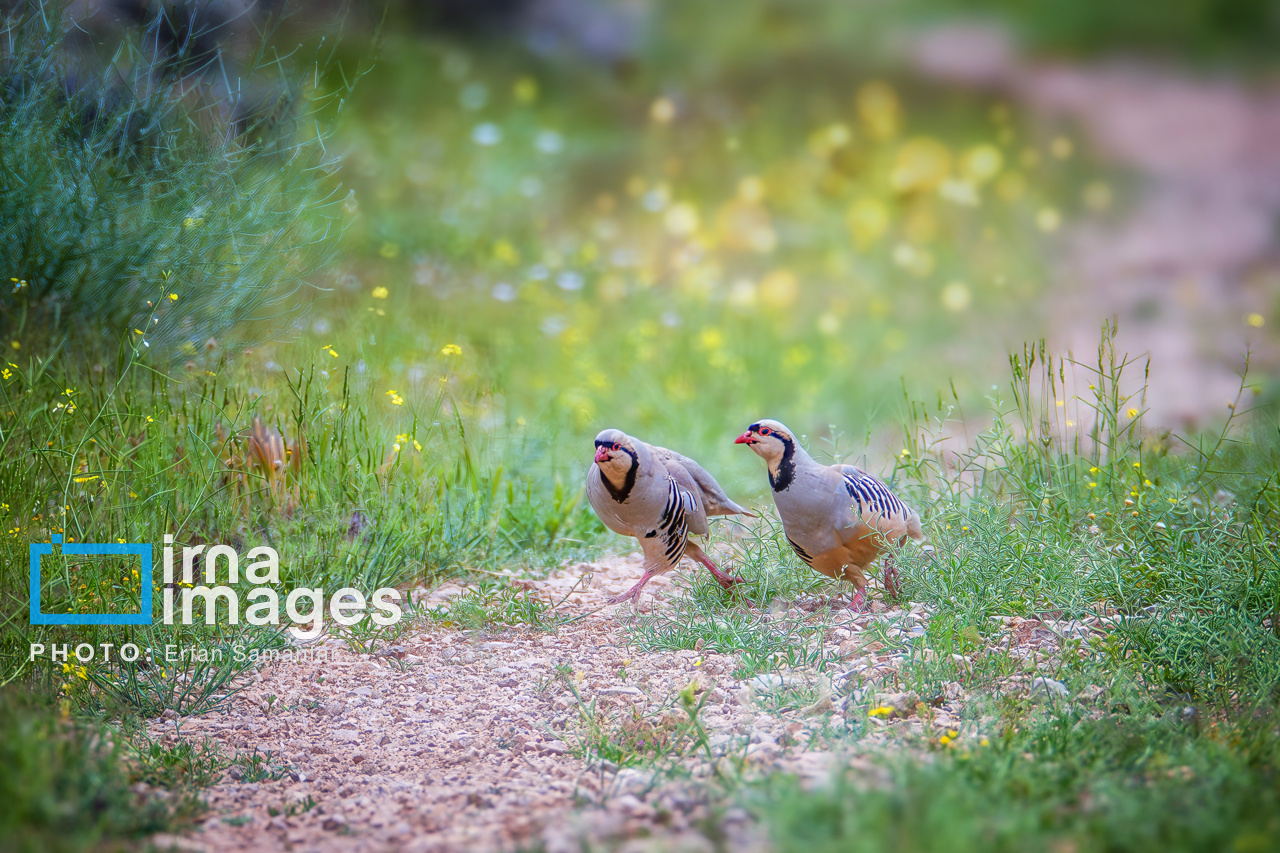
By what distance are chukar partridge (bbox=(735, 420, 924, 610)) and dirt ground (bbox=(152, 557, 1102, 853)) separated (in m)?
0.28

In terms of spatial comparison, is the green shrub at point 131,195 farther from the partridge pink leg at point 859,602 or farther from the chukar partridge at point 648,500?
the partridge pink leg at point 859,602

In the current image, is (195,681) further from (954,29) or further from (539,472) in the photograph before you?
(954,29)

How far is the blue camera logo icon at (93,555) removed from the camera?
3367 millimetres

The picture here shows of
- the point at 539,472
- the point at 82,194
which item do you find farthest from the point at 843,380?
the point at 82,194

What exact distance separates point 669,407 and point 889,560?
3.10 meters

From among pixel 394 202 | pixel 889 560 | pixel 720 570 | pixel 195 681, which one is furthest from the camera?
pixel 394 202

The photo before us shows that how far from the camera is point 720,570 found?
4.15 metres

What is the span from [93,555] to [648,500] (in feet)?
6.69

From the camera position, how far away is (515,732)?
9.98 feet

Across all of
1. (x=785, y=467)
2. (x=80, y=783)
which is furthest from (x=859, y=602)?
(x=80, y=783)

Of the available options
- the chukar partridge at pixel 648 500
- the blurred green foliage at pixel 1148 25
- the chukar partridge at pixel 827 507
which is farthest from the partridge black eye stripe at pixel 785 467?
the blurred green foliage at pixel 1148 25

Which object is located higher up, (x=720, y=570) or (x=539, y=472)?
(x=539, y=472)

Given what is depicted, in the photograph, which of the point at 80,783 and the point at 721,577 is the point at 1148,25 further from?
the point at 80,783

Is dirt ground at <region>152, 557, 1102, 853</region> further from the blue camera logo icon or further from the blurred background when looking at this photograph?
the blurred background
